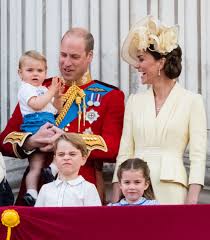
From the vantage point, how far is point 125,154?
6.83 metres

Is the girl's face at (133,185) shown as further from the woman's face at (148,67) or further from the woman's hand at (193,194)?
the woman's face at (148,67)

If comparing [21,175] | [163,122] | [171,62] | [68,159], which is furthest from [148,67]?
[21,175]

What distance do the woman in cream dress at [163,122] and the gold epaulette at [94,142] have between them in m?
0.10

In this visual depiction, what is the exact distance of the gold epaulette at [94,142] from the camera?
22.4 ft

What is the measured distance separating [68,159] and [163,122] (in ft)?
1.91

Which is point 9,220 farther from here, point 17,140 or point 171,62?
point 171,62

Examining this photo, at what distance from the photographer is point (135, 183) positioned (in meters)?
6.41

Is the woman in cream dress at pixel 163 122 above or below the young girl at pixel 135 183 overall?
above

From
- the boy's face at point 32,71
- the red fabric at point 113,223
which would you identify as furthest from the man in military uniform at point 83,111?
the red fabric at point 113,223

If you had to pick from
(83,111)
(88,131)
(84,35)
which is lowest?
(88,131)

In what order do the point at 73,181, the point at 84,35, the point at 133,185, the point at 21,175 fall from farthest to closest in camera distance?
the point at 21,175
the point at 84,35
the point at 73,181
the point at 133,185

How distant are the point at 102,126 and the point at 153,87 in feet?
1.10

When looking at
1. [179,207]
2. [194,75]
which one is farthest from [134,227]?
[194,75]

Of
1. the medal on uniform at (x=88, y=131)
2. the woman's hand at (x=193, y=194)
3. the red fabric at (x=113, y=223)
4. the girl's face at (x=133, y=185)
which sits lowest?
the red fabric at (x=113, y=223)
